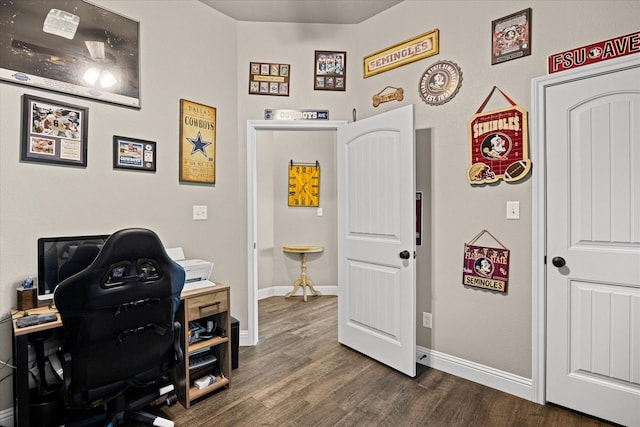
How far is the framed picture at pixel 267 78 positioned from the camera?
123 inches

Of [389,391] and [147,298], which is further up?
[147,298]

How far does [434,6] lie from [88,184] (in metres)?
2.84

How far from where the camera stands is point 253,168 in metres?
3.13

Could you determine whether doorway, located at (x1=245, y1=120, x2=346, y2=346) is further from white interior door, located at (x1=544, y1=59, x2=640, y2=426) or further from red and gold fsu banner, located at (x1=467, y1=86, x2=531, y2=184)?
white interior door, located at (x1=544, y1=59, x2=640, y2=426)

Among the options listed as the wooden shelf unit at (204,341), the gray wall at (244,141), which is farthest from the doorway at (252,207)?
the wooden shelf unit at (204,341)

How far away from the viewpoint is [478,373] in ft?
7.95

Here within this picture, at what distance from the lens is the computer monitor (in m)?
1.87

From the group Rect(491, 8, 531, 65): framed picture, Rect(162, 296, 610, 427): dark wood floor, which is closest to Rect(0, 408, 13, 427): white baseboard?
Rect(162, 296, 610, 427): dark wood floor

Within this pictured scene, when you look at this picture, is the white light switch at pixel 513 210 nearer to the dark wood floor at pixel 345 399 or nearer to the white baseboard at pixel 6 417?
the dark wood floor at pixel 345 399

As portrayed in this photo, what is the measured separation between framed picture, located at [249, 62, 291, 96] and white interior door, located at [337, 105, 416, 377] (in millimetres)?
718

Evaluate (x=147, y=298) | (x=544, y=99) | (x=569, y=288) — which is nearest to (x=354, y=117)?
(x=544, y=99)

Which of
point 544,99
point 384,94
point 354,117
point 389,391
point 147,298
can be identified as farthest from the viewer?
point 354,117

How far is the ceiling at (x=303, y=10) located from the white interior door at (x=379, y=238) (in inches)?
39.2

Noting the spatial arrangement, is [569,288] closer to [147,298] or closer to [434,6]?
[434,6]
